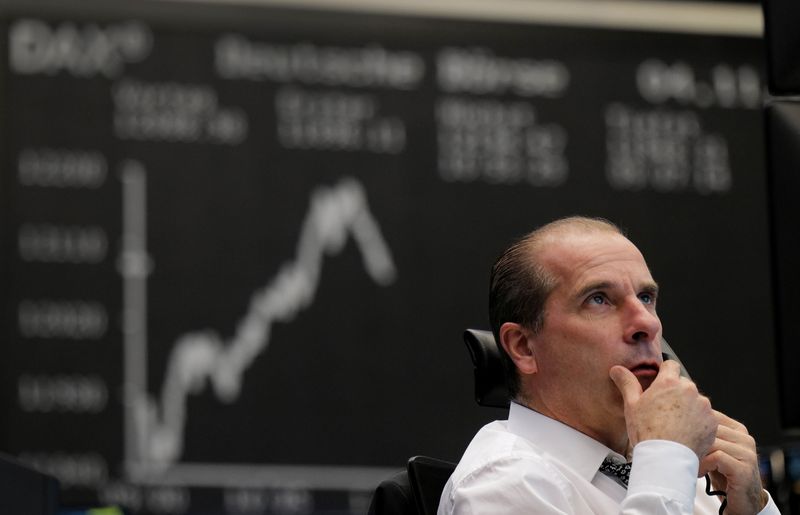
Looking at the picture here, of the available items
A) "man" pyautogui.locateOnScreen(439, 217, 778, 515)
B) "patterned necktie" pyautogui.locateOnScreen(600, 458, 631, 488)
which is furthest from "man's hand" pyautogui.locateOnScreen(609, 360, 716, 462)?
"patterned necktie" pyautogui.locateOnScreen(600, 458, 631, 488)

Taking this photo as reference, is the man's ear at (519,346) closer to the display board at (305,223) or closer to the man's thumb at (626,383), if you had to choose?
the man's thumb at (626,383)

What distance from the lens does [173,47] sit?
506 cm

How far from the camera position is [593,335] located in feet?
7.95

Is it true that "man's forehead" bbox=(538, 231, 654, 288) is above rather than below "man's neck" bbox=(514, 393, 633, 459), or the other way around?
above

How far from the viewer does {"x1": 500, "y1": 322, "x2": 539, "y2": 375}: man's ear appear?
98.2 inches

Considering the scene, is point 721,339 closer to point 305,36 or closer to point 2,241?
point 305,36

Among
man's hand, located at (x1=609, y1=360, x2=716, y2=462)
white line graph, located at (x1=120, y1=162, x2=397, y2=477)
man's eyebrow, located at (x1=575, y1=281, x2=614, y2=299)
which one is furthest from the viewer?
white line graph, located at (x1=120, y1=162, x2=397, y2=477)

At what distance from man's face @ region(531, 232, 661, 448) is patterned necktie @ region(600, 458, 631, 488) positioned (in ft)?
0.17

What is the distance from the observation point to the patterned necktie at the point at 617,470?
2.38 metres

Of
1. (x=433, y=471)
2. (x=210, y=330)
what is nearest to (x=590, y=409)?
(x=433, y=471)

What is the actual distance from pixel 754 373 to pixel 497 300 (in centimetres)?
282

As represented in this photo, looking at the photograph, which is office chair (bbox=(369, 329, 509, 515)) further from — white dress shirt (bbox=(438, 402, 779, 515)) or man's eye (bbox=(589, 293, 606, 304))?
man's eye (bbox=(589, 293, 606, 304))

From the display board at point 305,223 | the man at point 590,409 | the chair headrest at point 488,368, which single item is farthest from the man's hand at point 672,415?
the display board at point 305,223

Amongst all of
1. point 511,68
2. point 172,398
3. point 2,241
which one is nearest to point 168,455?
point 172,398
